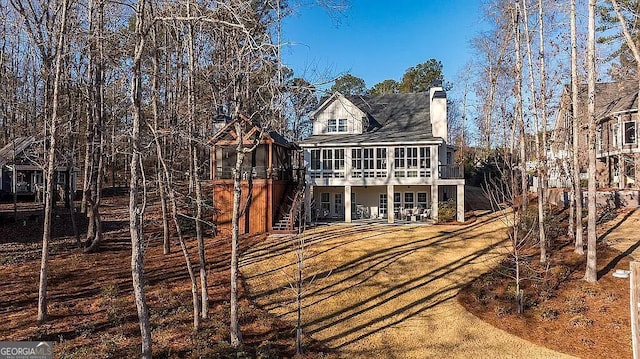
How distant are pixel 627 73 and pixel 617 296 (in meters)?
7.60

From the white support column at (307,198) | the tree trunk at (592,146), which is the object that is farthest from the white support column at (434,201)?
the tree trunk at (592,146)

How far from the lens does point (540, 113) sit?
15.5 meters

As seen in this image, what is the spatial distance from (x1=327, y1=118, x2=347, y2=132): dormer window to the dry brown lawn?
26.0 feet

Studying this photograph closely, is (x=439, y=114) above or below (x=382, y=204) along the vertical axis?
above

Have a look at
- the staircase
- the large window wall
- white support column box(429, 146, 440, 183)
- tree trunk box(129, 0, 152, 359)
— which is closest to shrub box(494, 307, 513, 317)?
tree trunk box(129, 0, 152, 359)

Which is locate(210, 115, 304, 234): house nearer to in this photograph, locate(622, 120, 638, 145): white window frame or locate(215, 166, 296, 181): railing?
locate(215, 166, 296, 181): railing

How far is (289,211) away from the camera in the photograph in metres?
20.4

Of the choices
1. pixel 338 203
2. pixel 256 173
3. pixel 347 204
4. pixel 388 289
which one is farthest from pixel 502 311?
pixel 338 203

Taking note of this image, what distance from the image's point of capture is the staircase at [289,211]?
61.8ft

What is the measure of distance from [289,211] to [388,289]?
9.43 meters

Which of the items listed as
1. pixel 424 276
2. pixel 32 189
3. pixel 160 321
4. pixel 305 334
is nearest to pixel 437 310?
pixel 424 276

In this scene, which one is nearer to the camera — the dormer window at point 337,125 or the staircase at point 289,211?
the staircase at point 289,211

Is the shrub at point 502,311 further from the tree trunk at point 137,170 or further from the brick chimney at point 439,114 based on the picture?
the brick chimney at point 439,114

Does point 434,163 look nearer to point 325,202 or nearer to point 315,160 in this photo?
point 315,160
